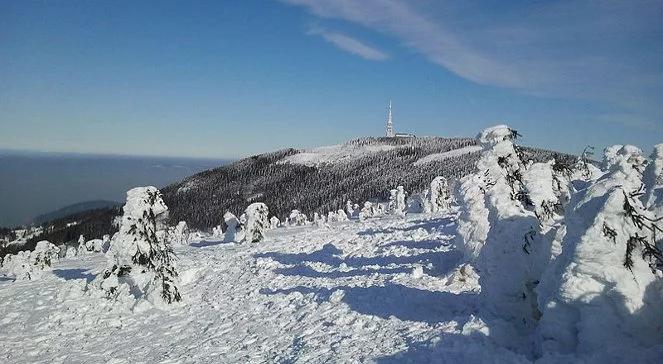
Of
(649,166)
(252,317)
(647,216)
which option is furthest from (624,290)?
(252,317)

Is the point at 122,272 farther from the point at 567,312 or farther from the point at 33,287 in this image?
the point at 567,312

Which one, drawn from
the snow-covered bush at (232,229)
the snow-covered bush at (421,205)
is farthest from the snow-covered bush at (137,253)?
the snow-covered bush at (421,205)

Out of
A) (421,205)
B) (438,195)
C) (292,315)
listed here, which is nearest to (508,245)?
(292,315)

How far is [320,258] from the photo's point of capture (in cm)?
2661

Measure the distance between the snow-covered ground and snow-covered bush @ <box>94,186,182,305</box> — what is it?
114 cm

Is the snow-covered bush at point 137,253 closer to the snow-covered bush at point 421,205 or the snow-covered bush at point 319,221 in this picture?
the snow-covered bush at point 319,221

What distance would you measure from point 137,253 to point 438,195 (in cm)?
4202

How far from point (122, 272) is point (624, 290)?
22.5 m

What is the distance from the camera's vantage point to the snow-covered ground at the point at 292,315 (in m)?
12.5

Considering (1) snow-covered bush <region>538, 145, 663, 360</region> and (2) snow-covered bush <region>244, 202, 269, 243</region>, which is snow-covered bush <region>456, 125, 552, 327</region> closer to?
(1) snow-covered bush <region>538, 145, 663, 360</region>

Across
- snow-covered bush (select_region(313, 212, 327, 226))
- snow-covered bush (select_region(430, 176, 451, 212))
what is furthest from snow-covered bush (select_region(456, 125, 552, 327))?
snow-covered bush (select_region(430, 176, 451, 212))

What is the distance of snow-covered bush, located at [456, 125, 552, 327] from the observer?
37.3ft

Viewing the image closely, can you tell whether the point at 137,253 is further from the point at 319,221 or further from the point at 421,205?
the point at 421,205

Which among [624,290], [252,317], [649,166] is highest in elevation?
[649,166]
